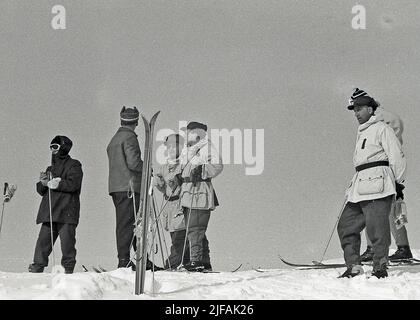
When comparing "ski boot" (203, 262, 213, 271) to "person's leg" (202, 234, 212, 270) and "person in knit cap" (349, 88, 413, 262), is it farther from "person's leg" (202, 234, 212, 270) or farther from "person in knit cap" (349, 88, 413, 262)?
"person in knit cap" (349, 88, 413, 262)

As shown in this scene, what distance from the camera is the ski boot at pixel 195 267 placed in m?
6.69

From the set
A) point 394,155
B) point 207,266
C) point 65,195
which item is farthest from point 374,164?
point 65,195

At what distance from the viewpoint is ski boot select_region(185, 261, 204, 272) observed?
6689 millimetres

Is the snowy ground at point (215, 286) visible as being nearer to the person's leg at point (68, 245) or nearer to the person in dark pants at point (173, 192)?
the person's leg at point (68, 245)

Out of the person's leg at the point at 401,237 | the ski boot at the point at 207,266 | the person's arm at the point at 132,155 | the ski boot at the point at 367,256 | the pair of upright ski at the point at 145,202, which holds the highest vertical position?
the person's arm at the point at 132,155

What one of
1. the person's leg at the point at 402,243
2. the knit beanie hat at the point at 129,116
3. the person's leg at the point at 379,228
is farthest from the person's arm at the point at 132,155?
the person's leg at the point at 402,243

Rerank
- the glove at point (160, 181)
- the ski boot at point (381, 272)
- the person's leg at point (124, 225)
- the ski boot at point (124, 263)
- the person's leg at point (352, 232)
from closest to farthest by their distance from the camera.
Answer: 1. the ski boot at point (381, 272)
2. the person's leg at point (352, 232)
3. the ski boot at point (124, 263)
4. the person's leg at point (124, 225)
5. the glove at point (160, 181)

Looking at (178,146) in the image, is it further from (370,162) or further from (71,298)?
(71,298)

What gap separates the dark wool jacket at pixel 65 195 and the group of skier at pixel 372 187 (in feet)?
9.14

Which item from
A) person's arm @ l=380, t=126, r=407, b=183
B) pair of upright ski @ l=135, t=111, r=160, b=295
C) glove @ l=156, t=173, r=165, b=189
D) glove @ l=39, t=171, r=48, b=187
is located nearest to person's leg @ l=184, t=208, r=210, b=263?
glove @ l=156, t=173, r=165, b=189

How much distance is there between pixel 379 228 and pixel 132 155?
2.72m

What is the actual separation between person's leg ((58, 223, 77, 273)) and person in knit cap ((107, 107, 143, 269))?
46 centimetres

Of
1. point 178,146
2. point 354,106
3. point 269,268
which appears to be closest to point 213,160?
point 178,146

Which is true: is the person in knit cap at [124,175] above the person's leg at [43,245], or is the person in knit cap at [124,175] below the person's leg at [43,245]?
above
